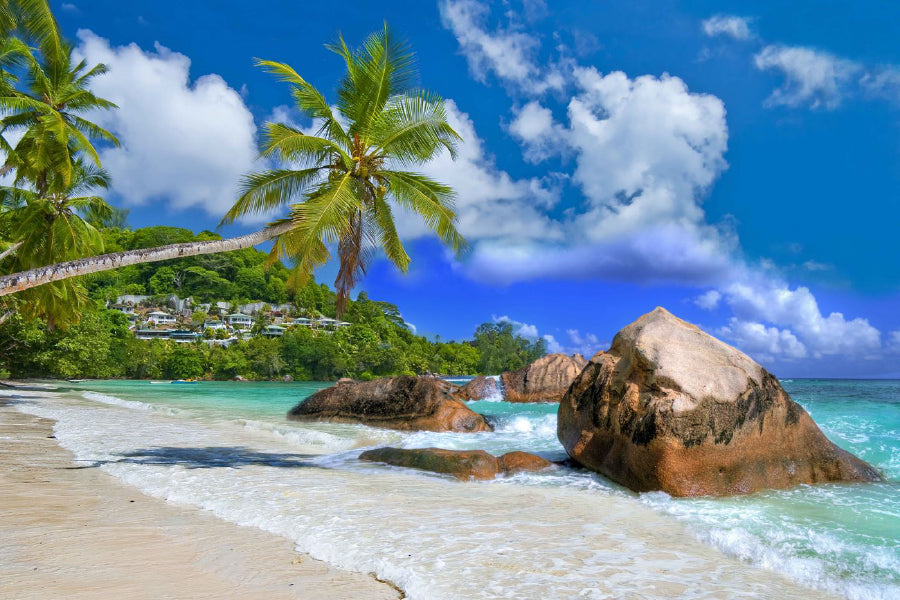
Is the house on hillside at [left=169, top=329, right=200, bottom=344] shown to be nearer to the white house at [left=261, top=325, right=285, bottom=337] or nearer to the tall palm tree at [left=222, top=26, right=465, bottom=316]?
the white house at [left=261, top=325, right=285, bottom=337]

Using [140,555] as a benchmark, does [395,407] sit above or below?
above

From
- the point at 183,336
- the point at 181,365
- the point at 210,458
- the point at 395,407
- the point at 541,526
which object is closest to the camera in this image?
the point at 541,526

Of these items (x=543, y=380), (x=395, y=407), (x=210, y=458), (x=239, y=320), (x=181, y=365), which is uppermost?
(x=239, y=320)

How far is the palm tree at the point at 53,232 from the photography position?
18047 millimetres

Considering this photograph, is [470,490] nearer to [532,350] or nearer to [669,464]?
[669,464]

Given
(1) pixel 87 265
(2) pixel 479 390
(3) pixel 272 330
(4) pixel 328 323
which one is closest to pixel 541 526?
(1) pixel 87 265

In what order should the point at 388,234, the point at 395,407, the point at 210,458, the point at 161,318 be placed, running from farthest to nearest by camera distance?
the point at 161,318 < the point at 395,407 < the point at 388,234 < the point at 210,458

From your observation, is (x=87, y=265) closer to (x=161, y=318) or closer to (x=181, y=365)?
(x=181, y=365)

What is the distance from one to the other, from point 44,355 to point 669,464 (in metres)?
38.6

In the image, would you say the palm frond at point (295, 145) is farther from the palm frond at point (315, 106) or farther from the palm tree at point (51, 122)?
the palm tree at point (51, 122)

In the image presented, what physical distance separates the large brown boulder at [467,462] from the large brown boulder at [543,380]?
2096cm

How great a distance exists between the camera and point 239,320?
116 m

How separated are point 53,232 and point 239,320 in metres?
103

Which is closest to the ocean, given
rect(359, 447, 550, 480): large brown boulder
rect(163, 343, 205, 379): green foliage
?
rect(359, 447, 550, 480): large brown boulder
